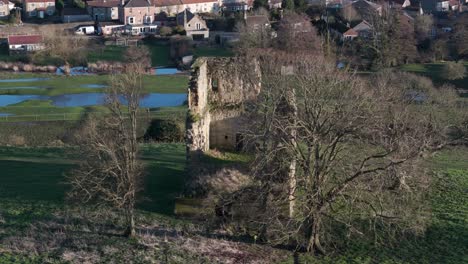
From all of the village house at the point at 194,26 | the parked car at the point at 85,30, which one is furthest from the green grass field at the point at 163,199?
the parked car at the point at 85,30

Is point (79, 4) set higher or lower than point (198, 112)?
higher

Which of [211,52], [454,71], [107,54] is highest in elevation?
[211,52]

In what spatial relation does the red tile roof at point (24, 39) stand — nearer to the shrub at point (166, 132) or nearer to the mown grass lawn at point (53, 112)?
the mown grass lawn at point (53, 112)

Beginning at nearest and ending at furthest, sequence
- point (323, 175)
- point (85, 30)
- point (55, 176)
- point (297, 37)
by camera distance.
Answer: point (323, 175)
point (55, 176)
point (297, 37)
point (85, 30)

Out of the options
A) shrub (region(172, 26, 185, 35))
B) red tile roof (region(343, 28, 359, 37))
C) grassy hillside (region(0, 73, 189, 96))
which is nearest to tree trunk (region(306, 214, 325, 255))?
grassy hillside (region(0, 73, 189, 96))

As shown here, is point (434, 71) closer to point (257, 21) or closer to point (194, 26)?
point (257, 21)

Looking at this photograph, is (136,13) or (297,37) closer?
(297,37)

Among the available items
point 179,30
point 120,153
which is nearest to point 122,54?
point 179,30

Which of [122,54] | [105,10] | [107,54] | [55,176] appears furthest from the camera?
[105,10]
